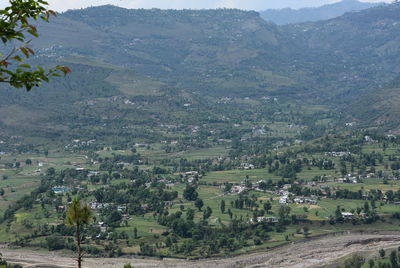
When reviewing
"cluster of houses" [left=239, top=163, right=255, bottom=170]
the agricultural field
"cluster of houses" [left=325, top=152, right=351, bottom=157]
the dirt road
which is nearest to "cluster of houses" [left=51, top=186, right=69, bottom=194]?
the agricultural field

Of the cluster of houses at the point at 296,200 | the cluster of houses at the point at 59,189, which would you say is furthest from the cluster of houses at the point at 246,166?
the cluster of houses at the point at 59,189

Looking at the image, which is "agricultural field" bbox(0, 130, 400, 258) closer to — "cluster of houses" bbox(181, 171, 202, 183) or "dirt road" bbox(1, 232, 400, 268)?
"cluster of houses" bbox(181, 171, 202, 183)

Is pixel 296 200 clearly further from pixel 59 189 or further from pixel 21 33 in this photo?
pixel 21 33

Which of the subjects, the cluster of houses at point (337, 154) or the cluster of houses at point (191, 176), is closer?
the cluster of houses at point (191, 176)

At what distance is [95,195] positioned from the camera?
77562 mm

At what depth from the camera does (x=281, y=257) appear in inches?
2253

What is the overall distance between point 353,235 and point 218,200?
18487 mm

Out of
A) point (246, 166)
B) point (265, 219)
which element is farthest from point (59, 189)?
point (265, 219)

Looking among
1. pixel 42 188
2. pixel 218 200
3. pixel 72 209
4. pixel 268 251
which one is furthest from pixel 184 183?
Answer: pixel 72 209

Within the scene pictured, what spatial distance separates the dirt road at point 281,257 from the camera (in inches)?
2191

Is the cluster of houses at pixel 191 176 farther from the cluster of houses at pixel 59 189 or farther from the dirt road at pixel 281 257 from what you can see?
the dirt road at pixel 281 257

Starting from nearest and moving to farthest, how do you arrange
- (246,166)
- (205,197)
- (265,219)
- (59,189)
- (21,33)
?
(21,33), (265,219), (205,197), (59,189), (246,166)

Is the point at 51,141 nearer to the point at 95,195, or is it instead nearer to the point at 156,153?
the point at 156,153

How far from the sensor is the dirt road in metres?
55.7
